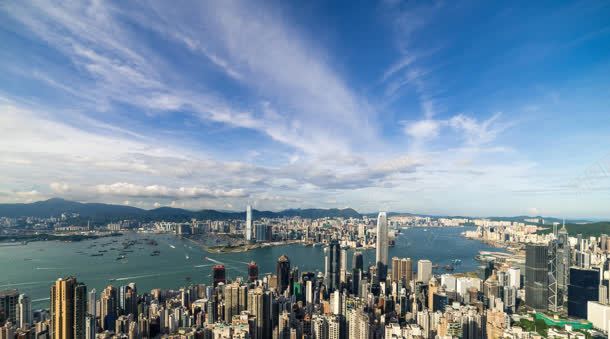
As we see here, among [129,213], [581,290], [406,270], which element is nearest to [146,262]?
[406,270]

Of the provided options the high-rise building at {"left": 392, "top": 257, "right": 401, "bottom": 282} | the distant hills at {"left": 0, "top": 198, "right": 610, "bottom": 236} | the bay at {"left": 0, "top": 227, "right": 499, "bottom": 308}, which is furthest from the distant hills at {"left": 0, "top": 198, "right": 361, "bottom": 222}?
the high-rise building at {"left": 392, "top": 257, "right": 401, "bottom": 282}

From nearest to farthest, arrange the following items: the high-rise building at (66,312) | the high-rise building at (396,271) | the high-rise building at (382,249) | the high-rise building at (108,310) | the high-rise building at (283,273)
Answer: the high-rise building at (66,312) < the high-rise building at (108,310) < the high-rise building at (283,273) < the high-rise building at (396,271) < the high-rise building at (382,249)

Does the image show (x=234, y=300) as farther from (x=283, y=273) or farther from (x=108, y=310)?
(x=283, y=273)

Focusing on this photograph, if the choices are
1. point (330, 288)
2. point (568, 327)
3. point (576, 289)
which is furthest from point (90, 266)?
point (576, 289)

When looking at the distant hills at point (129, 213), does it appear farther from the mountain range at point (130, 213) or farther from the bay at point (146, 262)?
the bay at point (146, 262)

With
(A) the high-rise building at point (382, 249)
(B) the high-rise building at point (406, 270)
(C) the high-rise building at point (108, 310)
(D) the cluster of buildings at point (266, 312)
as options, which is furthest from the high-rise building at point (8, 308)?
(B) the high-rise building at point (406, 270)

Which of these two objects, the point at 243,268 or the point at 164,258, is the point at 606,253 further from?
the point at 164,258

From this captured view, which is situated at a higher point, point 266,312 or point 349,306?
point 266,312
